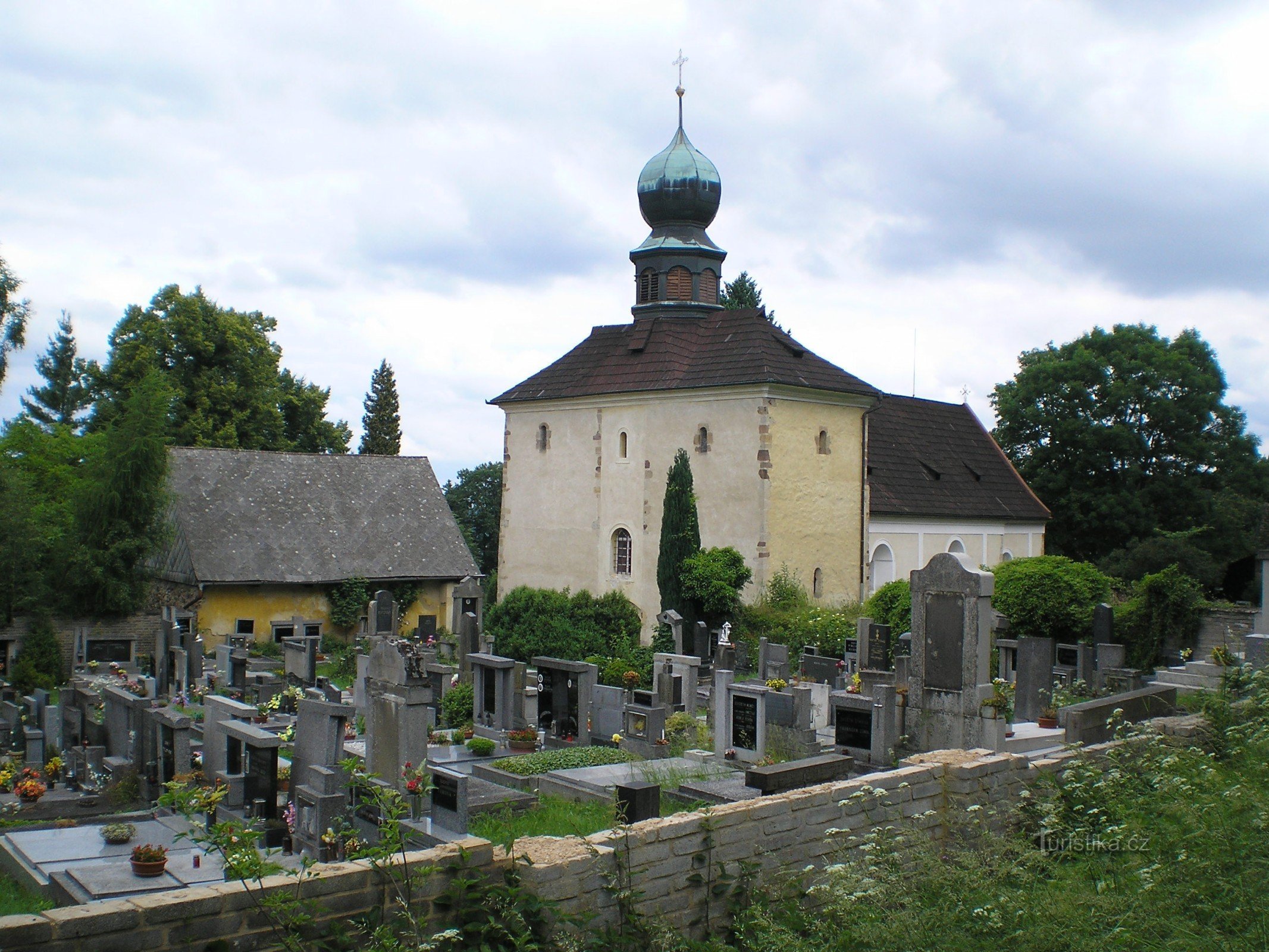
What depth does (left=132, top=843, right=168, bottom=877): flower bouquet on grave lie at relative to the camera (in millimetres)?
8398

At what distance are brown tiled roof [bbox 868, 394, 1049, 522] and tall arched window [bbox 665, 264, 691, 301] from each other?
269 inches

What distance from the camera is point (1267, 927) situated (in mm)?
5523

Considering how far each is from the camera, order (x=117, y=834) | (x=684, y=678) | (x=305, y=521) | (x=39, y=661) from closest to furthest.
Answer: (x=117, y=834)
(x=684, y=678)
(x=39, y=661)
(x=305, y=521)

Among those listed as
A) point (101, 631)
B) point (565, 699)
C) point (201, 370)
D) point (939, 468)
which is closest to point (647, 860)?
point (565, 699)

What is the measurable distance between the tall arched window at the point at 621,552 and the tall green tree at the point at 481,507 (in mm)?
32215

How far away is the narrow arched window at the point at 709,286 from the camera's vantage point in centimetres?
3284

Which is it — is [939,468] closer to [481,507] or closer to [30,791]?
[30,791]

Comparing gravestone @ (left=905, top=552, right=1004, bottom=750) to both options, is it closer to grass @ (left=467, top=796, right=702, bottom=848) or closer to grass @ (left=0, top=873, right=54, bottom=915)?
grass @ (left=467, top=796, right=702, bottom=848)

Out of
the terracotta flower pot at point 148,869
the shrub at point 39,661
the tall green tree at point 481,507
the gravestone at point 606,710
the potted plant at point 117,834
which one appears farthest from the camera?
the tall green tree at point 481,507

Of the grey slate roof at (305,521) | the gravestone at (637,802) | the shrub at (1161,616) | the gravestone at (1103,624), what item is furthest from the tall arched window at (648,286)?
the gravestone at (637,802)

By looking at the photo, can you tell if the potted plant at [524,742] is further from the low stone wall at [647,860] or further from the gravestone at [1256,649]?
the gravestone at [1256,649]

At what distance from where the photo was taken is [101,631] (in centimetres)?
2358

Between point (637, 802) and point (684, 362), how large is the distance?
2318cm

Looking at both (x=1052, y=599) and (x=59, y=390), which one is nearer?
(x=1052, y=599)
